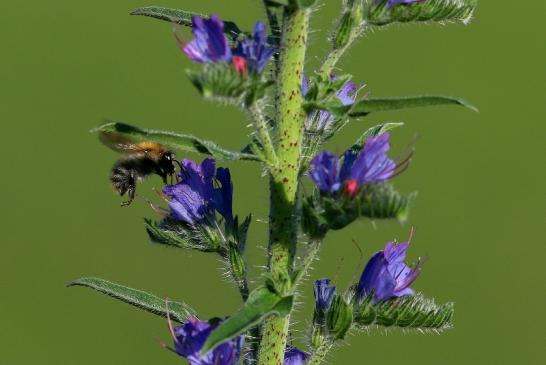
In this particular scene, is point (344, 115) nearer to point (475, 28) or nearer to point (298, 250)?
point (298, 250)

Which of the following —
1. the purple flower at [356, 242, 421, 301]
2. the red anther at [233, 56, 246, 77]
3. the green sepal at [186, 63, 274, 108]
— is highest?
the red anther at [233, 56, 246, 77]

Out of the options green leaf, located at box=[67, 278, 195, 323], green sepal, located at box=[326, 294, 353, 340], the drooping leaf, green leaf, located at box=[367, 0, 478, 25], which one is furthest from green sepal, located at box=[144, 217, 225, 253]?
green leaf, located at box=[367, 0, 478, 25]

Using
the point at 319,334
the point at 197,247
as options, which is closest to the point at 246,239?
the point at 197,247

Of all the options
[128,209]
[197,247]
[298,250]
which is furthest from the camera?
[128,209]

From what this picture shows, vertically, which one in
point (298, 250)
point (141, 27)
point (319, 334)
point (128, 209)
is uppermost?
point (141, 27)

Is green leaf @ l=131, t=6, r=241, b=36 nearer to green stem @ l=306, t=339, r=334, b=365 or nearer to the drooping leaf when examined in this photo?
the drooping leaf

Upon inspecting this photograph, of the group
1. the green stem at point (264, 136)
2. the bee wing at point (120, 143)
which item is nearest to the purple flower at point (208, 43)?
the green stem at point (264, 136)
